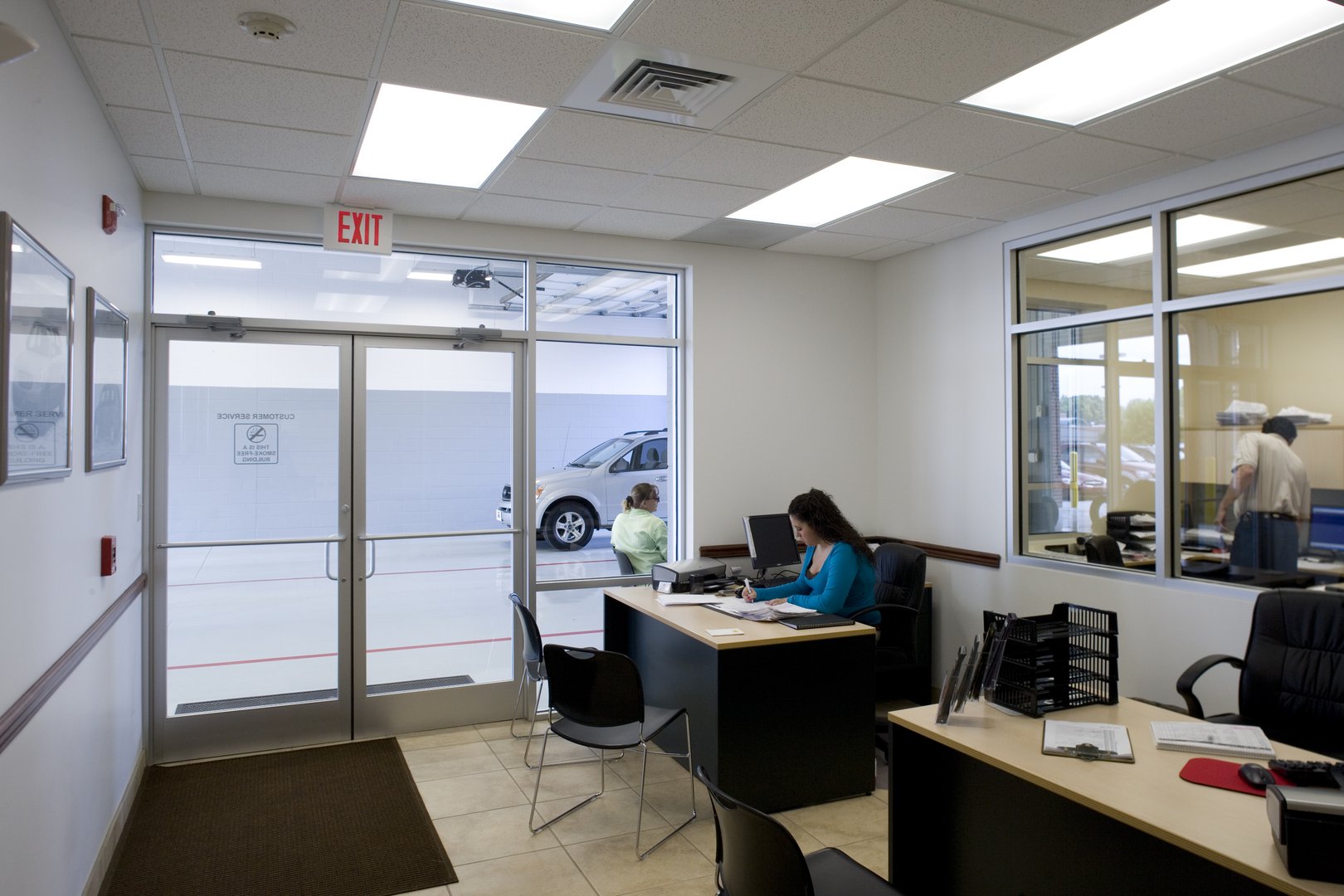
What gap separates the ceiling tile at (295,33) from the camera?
255 centimetres

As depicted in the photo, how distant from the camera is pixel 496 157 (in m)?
3.94

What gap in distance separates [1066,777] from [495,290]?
13.3ft

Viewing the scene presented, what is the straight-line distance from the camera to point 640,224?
16.6 feet

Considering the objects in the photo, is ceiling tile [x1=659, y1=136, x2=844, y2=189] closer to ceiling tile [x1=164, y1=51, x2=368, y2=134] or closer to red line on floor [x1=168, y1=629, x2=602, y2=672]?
ceiling tile [x1=164, y1=51, x2=368, y2=134]

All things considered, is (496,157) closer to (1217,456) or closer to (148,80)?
(148,80)

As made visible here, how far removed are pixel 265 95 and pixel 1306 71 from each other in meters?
3.64

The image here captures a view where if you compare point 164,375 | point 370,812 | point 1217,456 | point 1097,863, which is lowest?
point 370,812

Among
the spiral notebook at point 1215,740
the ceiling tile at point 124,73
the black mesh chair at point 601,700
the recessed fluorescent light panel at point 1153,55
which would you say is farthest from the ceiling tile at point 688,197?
the spiral notebook at point 1215,740

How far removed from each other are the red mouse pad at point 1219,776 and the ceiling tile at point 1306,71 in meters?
2.26

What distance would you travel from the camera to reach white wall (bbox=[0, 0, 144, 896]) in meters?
2.17

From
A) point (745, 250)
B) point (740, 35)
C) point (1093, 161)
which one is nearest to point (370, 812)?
point (740, 35)

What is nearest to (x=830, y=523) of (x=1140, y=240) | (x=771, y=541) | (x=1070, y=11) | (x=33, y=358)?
(x=771, y=541)

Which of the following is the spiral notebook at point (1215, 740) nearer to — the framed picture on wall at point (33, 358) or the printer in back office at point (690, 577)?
the printer in back office at point (690, 577)

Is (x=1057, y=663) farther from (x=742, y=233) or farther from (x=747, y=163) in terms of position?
(x=742, y=233)
